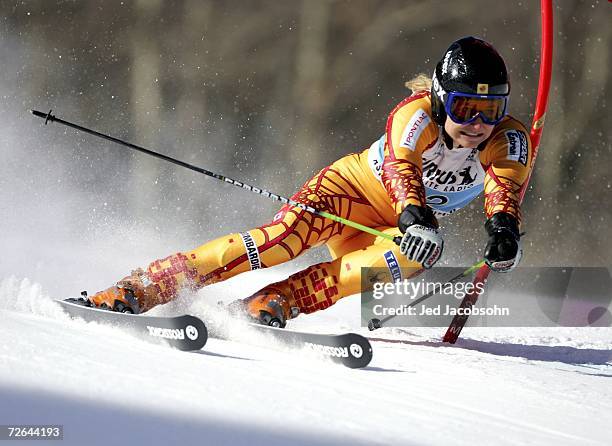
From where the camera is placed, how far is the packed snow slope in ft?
5.62

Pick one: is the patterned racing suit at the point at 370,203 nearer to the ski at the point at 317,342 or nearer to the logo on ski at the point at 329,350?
the ski at the point at 317,342

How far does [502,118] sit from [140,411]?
1.98m

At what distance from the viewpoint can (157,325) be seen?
2803 millimetres

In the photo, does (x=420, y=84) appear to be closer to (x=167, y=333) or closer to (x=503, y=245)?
(x=503, y=245)

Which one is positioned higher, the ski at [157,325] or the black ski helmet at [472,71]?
the black ski helmet at [472,71]

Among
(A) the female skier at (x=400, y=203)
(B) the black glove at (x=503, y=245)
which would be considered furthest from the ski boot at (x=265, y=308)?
(B) the black glove at (x=503, y=245)

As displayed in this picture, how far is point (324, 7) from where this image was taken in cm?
1091

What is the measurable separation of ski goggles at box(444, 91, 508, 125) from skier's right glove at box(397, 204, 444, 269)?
39 centimetres

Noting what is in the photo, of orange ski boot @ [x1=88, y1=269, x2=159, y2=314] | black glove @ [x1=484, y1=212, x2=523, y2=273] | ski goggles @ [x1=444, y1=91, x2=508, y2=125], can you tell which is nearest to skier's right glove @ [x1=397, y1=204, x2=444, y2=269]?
black glove @ [x1=484, y1=212, x2=523, y2=273]

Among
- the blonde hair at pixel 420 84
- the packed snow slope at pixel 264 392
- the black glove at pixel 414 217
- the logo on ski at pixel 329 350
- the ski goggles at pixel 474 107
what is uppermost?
the blonde hair at pixel 420 84

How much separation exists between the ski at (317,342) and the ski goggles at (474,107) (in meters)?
0.95

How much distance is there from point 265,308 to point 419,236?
0.76m

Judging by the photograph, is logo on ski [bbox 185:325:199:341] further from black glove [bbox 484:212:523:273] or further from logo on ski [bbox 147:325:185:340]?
black glove [bbox 484:212:523:273]

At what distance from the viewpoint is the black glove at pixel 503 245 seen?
3.02 meters
